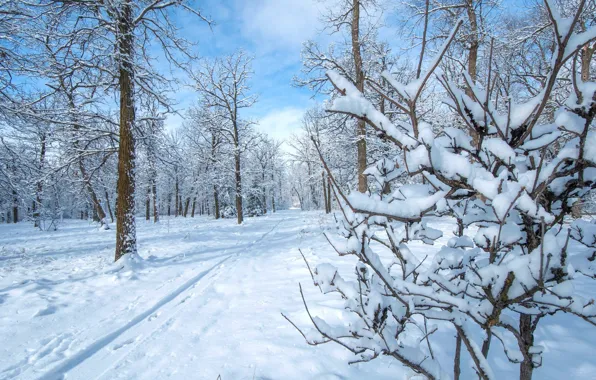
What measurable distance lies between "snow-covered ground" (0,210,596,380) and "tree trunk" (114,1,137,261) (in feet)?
2.32

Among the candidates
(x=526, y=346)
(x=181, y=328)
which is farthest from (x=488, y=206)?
(x=181, y=328)

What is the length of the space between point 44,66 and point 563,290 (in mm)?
9007

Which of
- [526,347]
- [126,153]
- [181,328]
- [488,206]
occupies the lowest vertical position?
[181,328]

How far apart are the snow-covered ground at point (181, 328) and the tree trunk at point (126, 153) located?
71cm

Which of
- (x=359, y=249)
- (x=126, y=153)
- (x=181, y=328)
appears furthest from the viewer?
(x=126, y=153)

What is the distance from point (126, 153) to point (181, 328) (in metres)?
4.71

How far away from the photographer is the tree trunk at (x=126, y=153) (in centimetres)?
630

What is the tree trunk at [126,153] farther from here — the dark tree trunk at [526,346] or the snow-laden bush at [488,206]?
the dark tree trunk at [526,346]

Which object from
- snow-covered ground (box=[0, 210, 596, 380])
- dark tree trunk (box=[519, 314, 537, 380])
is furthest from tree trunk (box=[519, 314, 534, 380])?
snow-covered ground (box=[0, 210, 596, 380])

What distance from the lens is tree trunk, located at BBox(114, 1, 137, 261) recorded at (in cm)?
630

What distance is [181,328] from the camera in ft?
11.3

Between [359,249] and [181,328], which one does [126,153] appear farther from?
[359,249]

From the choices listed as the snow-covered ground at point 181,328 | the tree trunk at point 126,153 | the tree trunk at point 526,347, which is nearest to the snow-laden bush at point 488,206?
the tree trunk at point 526,347

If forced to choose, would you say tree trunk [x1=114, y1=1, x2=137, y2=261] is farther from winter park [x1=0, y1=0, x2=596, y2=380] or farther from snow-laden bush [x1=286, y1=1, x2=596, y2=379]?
snow-laden bush [x1=286, y1=1, x2=596, y2=379]
